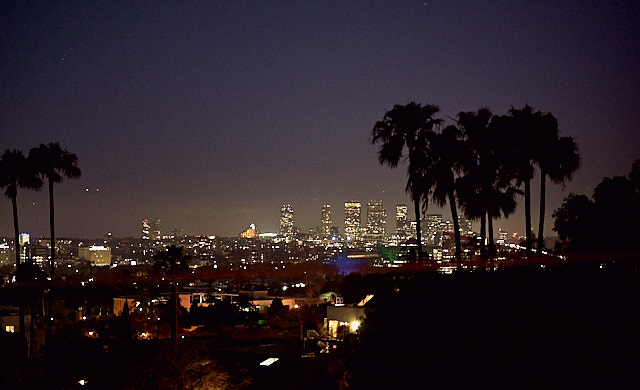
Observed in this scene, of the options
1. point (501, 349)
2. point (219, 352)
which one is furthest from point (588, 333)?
point (219, 352)

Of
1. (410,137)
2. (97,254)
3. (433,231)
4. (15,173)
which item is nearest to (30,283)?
(15,173)

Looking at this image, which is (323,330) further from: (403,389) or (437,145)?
(403,389)

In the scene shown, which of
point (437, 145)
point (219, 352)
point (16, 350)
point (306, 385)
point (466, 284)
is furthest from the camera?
point (16, 350)

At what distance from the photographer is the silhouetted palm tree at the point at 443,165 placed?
24844 mm

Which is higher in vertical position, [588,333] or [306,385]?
[588,333]

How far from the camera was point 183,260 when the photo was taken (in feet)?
163

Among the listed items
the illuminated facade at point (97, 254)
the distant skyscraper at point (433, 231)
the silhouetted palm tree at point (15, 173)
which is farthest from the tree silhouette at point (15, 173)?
the illuminated facade at point (97, 254)

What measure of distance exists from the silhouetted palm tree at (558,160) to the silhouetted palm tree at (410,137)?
164 inches

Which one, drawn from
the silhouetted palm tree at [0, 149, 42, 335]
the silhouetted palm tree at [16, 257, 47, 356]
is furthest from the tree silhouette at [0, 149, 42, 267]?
the silhouetted palm tree at [16, 257, 47, 356]

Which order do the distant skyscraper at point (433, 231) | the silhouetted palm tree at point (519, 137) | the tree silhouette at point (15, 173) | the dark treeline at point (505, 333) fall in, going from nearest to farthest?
the dark treeline at point (505, 333) → the silhouetted palm tree at point (519, 137) → the tree silhouette at point (15, 173) → the distant skyscraper at point (433, 231)

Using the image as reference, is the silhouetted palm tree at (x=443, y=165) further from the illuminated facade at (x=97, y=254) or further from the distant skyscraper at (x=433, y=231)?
the illuminated facade at (x=97, y=254)

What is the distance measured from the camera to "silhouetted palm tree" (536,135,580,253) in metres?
24.8

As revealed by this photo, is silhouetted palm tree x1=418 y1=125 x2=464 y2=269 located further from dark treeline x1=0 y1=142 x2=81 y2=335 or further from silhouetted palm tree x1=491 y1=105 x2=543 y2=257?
dark treeline x1=0 y1=142 x2=81 y2=335

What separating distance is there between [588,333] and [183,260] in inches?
1657
